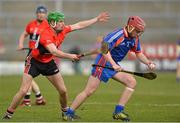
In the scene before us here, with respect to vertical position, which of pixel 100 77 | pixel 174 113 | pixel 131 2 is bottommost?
pixel 131 2

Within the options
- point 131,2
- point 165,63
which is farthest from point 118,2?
point 165,63

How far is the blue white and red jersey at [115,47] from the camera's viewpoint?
13.3 meters

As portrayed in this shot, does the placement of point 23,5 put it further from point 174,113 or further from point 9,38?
point 174,113

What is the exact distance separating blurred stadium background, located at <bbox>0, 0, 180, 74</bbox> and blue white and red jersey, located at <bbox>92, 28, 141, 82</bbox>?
26470mm

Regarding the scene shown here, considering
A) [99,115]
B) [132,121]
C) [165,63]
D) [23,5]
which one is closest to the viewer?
[132,121]

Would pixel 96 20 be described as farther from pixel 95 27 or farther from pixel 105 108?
pixel 95 27

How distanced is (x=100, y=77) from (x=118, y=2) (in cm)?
2841

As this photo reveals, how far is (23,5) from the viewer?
41.3 m

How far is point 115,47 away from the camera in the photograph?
13.4m

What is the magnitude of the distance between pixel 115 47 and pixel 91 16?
27.8 meters

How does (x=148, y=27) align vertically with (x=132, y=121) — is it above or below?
below

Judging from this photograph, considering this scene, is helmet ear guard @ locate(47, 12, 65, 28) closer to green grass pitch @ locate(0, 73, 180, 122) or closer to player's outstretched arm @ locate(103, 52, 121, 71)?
player's outstretched arm @ locate(103, 52, 121, 71)

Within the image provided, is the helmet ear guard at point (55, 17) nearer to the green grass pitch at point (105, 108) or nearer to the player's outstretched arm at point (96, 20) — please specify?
the player's outstretched arm at point (96, 20)

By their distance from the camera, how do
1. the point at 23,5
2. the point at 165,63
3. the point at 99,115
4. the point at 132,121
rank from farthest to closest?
1. the point at 23,5
2. the point at 165,63
3. the point at 99,115
4. the point at 132,121
